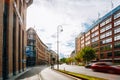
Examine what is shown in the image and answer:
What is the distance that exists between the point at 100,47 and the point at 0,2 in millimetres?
80633

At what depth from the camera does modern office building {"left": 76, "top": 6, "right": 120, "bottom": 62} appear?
273 feet

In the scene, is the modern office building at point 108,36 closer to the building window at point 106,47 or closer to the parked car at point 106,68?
the building window at point 106,47

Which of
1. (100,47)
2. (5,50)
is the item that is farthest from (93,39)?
(5,50)

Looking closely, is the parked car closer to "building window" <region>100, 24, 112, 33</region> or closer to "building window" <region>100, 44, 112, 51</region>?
"building window" <region>100, 44, 112, 51</region>

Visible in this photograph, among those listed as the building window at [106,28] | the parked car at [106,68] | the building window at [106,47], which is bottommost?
the parked car at [106,68]

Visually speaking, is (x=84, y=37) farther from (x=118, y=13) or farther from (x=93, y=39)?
(x=118, y=13)

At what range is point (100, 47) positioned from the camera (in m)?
102

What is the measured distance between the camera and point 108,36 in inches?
3607

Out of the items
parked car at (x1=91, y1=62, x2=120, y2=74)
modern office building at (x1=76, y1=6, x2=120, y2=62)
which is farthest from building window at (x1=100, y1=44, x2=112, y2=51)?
parked car at (x1=91, y1=62, x2=120, y2=74)

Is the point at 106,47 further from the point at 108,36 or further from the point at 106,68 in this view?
the point at 106,68

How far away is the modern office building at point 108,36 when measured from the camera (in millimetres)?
83188

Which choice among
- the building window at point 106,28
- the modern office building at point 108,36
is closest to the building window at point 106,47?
the modern office building at point 108,36

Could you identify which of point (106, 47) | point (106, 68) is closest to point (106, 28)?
point (106, 47)

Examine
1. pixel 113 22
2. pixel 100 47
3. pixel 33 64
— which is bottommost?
pixel 33 64
